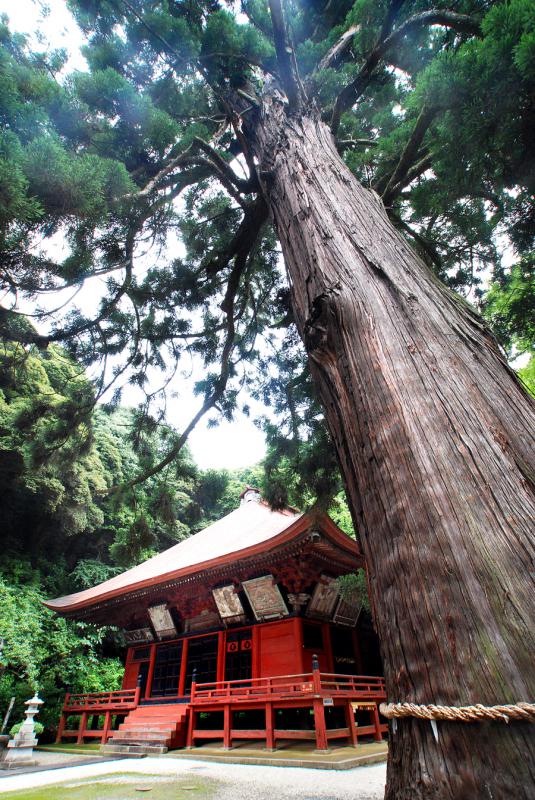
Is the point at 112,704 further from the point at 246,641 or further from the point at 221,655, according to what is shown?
the point at 246,641

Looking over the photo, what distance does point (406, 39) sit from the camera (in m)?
2.91

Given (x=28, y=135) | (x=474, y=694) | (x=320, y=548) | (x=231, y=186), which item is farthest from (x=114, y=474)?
(x=474, y=694)

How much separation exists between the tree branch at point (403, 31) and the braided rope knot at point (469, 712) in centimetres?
304

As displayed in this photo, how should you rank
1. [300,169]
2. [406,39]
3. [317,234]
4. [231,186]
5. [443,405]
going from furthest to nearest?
1. [231,186]
2. [406,39]
3. [300,169]
4. [317,234]
5. [443,405]

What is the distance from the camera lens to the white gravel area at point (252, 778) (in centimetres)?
297

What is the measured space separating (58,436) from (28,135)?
3244 mm

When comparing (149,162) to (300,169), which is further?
(149,162)

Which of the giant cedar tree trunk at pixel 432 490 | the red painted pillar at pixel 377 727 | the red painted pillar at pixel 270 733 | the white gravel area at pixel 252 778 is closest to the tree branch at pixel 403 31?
the giant cedar tree trunk at pixel 432 490

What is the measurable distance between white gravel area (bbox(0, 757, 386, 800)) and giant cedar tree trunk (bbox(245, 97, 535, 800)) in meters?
2.73

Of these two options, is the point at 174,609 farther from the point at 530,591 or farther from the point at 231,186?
the point at 530,591

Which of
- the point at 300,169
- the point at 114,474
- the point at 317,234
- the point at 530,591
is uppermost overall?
the point at 114,474

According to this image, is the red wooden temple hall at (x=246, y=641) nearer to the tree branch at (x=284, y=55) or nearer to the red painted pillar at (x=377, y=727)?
the red painted pillar at (x=377, y=727)

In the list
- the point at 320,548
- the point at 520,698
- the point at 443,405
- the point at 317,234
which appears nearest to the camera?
the point at 520,698

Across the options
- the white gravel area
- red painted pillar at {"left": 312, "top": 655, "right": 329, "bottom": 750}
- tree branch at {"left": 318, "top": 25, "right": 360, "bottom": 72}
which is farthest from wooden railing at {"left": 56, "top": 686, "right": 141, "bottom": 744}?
tree branch at {"left": 318, "top": 25, "right": 360, "bottom": 72}
